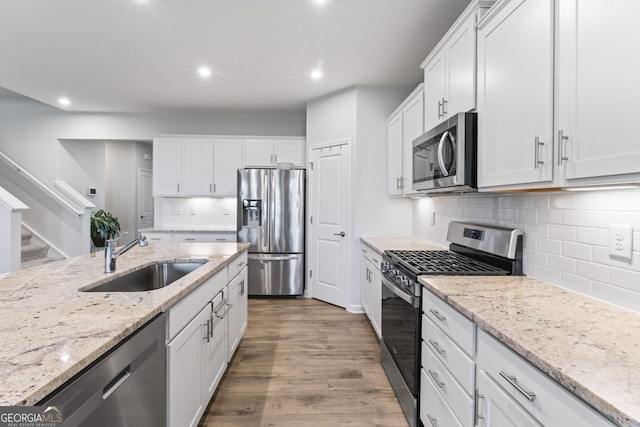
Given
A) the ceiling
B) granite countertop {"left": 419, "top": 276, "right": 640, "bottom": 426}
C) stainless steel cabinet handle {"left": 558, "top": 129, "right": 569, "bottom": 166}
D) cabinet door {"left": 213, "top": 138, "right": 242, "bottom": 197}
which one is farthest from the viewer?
cabinet door {"left": 213, "top": 138, "right": 242, "bottom": 197}

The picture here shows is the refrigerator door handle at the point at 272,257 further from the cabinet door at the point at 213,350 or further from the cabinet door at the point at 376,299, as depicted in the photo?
the cabinet door at the point at 213,350

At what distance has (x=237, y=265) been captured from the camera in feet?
8.75

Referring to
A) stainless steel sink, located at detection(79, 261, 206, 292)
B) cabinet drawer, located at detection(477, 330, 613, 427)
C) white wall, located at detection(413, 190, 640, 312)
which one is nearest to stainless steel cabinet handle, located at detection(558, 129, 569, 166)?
white wall, located at detection(413, 190, 640, 312)

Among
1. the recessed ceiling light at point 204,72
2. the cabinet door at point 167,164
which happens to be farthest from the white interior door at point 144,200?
the recessed ceiling light at point 204,72

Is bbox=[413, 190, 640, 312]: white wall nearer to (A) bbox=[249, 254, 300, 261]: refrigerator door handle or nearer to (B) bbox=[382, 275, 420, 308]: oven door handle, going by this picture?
(B) bbox=[382, 275, 420, 308]: oven door handle

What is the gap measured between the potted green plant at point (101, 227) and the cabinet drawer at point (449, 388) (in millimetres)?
5325

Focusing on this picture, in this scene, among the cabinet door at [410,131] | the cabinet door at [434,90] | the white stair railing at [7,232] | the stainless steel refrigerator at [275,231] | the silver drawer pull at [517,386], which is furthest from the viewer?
the stainless steel refrigerator at [275,231]

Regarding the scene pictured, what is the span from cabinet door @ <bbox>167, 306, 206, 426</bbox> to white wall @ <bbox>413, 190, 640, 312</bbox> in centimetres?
174

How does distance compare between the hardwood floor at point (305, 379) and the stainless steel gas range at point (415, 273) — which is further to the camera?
the hardwood floor at point (305, 379)

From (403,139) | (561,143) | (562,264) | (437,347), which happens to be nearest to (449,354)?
(437,347)

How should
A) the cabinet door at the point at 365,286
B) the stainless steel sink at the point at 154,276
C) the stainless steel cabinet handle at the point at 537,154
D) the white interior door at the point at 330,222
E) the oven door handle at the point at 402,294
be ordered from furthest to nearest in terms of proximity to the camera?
the white interior door at the point at 330,222 < the cabinet door at the point at 365,286 < the stainless steel sink at the point at 154,276 < the oven door handle at the point at 402,294 < the stainless steel cabinet handle at the point at 537,154

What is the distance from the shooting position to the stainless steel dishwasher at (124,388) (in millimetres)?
796

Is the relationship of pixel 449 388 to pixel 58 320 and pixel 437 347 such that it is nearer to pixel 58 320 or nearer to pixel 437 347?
pixel 437 347

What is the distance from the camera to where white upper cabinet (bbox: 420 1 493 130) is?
1.80 m
